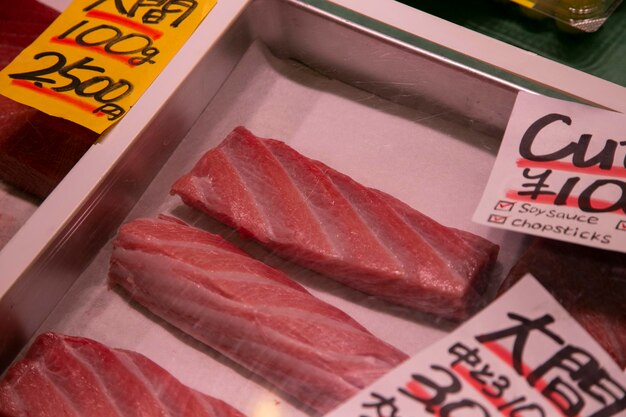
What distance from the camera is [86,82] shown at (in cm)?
186

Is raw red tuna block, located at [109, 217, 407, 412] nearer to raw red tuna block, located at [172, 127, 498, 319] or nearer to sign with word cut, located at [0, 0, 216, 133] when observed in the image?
raw red tuna block, located at [172, 127, 498, 319]

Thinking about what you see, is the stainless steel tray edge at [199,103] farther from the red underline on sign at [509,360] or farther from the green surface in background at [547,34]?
the red underline on sign at [509,360]

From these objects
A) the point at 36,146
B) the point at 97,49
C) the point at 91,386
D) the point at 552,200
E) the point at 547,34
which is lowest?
the point at 91,386

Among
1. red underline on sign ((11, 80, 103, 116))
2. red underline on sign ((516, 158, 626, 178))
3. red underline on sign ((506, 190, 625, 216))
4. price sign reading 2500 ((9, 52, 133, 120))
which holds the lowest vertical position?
red underline on sign ((11, 80, 103, 116))

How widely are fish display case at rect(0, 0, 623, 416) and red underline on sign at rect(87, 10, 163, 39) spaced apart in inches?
3.5

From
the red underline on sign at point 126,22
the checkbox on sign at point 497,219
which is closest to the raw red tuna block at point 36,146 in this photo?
the red underline on sign at point 126,22

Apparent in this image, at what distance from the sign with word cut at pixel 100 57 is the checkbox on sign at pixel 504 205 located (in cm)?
94

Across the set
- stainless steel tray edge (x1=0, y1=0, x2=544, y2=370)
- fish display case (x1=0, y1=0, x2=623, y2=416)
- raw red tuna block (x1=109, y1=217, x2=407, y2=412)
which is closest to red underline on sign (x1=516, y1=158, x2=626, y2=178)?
fish display case (x1=0, y1=0, x2=623, y2=416)

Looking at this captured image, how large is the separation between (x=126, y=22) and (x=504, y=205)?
1.12m

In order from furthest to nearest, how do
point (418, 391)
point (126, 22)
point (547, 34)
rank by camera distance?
point (547, 34)
point (126, 22)
point (418, 391)

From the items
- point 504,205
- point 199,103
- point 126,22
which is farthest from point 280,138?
point 504,205

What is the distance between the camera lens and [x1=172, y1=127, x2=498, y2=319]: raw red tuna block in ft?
5.64

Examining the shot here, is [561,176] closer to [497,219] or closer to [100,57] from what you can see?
[497,219]

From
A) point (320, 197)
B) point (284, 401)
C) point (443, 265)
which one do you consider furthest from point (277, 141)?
point (284, 401)
